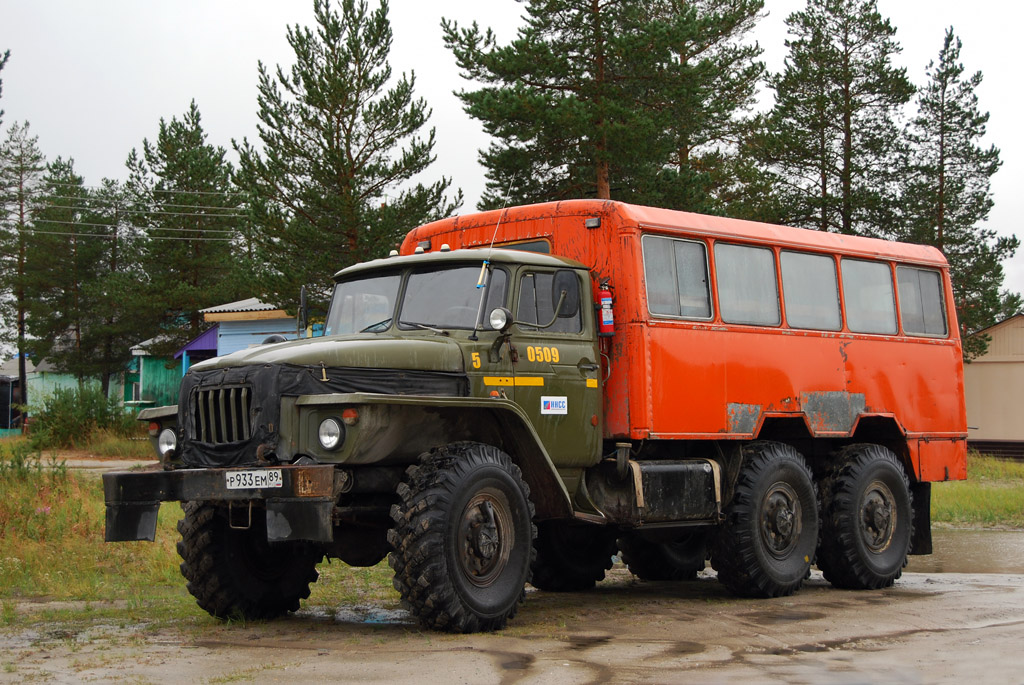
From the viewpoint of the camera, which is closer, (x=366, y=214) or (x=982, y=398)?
(x=366, y=214)

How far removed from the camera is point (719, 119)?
99.9 ft

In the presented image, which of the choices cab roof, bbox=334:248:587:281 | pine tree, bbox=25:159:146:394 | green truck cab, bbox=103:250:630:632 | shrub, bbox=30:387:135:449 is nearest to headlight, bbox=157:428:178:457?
green truck cab, bbox=103:250:630:632

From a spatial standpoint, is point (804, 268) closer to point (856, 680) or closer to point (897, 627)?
point (897, 627)

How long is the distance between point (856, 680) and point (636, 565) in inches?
248

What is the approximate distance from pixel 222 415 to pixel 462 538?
6.20ft

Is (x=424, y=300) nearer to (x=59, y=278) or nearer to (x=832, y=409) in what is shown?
(x=832, y=409)

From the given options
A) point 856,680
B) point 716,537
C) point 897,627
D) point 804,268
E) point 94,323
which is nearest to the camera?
point 856,680

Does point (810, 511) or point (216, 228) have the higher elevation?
point (216, 228)

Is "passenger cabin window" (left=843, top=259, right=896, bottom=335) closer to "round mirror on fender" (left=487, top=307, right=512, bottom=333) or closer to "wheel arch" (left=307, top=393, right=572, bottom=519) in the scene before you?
"wheel arch" (left=307, top=393, right=572, bottom=519)

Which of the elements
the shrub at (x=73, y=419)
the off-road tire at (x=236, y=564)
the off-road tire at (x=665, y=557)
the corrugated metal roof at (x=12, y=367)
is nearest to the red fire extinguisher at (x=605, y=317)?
the off-road tire at (x=236, y=564)

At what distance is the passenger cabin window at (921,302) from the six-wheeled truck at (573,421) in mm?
32

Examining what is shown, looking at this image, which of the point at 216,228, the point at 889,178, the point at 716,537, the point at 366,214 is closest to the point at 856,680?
the point at 716,537

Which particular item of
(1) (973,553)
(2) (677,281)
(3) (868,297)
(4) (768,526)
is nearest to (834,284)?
(3) (868,297)

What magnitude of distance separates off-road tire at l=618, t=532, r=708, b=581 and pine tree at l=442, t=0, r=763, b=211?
11.7 metres
